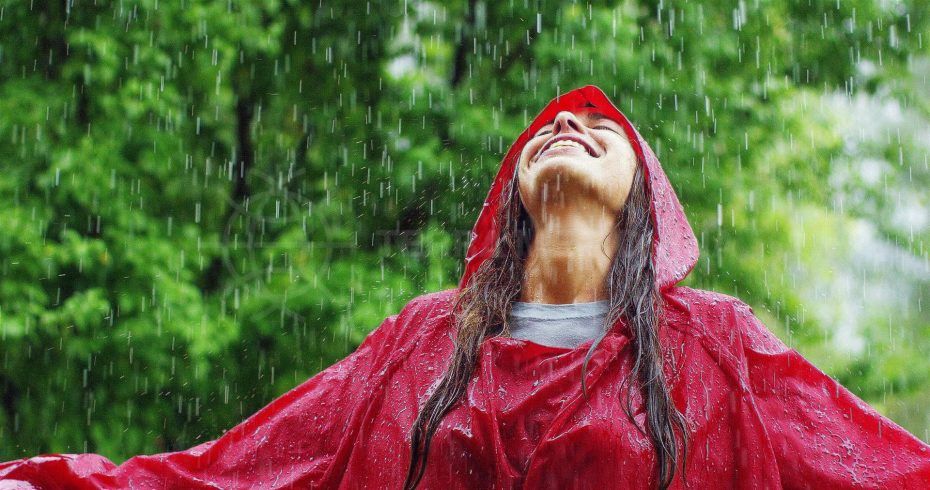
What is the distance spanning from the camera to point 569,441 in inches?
85.7

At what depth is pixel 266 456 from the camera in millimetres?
2660

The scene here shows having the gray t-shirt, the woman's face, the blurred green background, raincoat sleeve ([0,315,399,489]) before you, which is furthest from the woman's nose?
the blurred green background

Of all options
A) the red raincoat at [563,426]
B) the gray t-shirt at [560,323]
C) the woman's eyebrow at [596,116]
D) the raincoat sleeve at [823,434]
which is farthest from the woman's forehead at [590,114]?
the raincoat sleeve at [823,434]

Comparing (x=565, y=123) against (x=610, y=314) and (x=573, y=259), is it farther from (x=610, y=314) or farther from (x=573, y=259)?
(x=610, y=314)

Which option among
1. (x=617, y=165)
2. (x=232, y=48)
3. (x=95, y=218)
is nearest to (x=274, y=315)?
(x=95, y=218)

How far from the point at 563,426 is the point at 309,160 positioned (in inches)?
172

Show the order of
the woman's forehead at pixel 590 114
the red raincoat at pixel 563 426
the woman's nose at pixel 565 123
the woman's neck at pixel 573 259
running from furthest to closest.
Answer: the woman's forehead at pixel 590 114, the woman's nose at pixel 565 123, the woman's neck at pixel 573 259, the red raincoat at pixel 563 426

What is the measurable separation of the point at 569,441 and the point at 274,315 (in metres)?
3.77

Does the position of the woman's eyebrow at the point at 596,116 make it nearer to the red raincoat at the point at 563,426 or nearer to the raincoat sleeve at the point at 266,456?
the red raincoat at the point at 563,426

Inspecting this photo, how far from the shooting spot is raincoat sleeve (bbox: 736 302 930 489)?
2285mm

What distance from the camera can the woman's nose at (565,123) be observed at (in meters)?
2.72

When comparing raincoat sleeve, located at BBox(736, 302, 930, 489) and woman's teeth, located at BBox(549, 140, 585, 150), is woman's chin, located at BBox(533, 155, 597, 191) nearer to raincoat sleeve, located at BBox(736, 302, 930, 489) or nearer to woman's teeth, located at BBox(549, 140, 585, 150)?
woman's teeth, located at BBox(549, 140, 585, 150)

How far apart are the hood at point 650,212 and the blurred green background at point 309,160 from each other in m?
2.35

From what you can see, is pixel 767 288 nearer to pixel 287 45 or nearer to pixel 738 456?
pixel 287 45
